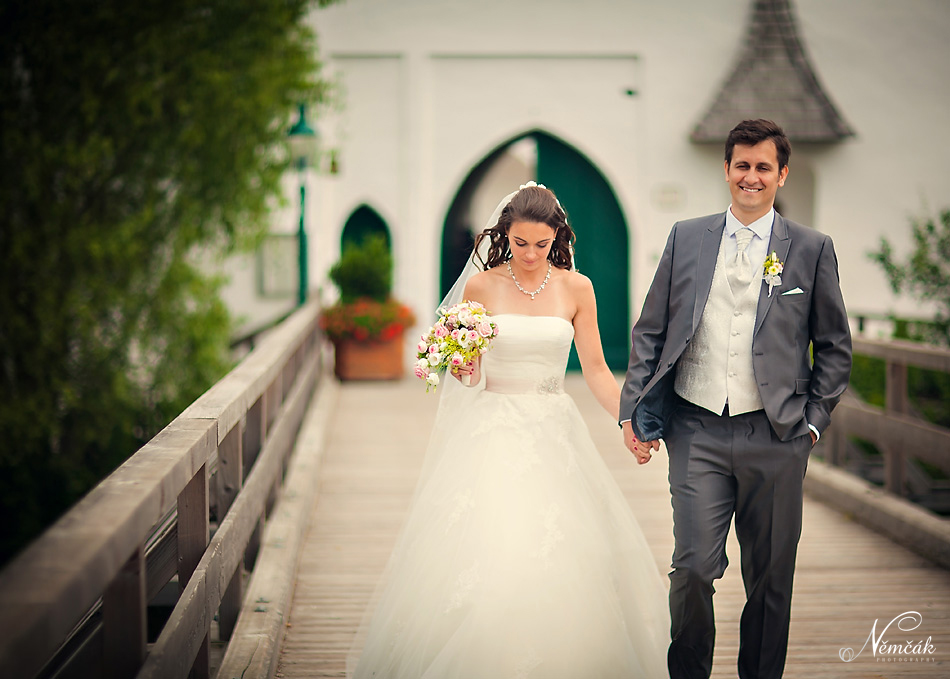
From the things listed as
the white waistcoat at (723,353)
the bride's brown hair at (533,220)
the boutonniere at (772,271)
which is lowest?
the white waistcoat at (723,353)

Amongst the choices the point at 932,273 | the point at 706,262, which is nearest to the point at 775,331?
the point at 706,262

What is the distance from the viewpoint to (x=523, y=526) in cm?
333

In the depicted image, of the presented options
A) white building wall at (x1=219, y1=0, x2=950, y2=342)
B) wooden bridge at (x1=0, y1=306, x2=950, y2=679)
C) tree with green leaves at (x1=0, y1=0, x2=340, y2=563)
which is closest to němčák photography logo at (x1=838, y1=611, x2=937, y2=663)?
wooden bridge at (x1=0, y1=306, x2=950, y2=679)

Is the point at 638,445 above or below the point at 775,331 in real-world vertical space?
below

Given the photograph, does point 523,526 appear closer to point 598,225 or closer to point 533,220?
point 533,220

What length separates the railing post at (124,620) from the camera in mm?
2029

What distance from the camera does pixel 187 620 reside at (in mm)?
2490

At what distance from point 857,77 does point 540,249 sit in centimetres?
1126

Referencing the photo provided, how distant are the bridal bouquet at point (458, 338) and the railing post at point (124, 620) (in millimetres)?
1570

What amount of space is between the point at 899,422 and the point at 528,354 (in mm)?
3002

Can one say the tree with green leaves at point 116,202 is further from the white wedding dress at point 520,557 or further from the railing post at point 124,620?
the railing post at point 124,620

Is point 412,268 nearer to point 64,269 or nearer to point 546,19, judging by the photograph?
point 546,19

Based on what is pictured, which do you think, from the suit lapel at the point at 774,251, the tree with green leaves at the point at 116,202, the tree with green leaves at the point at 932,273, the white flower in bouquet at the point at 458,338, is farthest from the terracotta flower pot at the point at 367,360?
the suit lapel at the point at 774,251

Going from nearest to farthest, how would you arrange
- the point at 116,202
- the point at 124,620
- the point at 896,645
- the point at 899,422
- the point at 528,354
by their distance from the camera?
the point at 124,620, the point at 528,354, the point at 896,645, the point at 899,422, the point at 116,202
